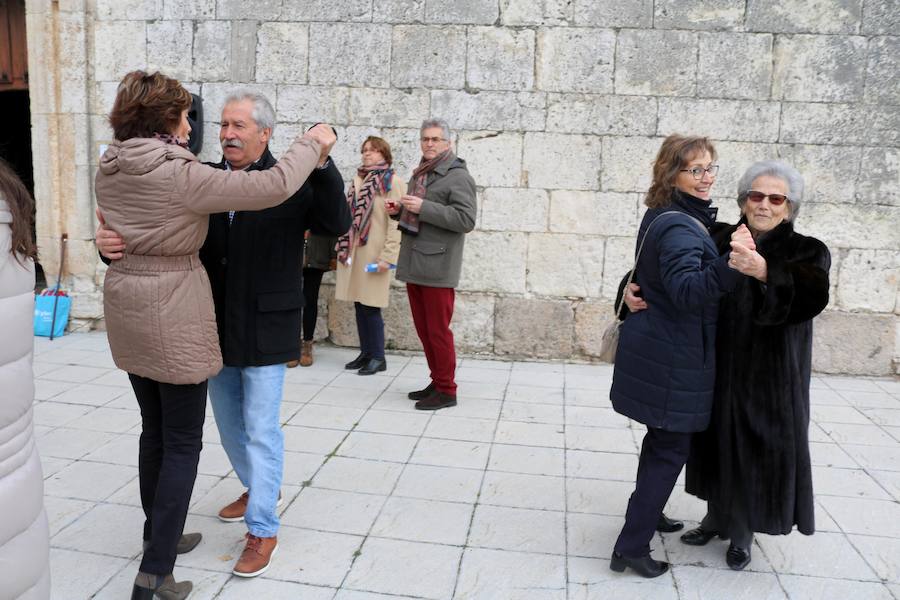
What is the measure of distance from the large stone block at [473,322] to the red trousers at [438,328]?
4.43 ft

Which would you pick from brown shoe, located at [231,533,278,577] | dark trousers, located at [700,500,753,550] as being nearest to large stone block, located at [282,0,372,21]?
brown shoe, located at [231,533,278,577]

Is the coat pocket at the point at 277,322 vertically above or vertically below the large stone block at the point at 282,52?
below

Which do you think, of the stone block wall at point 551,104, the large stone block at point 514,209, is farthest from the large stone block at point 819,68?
the large stone block at point 514,209

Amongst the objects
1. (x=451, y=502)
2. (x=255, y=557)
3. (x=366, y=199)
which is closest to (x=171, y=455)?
(x=255, y=557)

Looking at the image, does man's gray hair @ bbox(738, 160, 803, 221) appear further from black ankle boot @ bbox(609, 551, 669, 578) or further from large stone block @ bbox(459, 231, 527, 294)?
large stone block @ bbox(459, 231, 527, 294)

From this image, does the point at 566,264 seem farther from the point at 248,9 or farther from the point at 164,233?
the point at 164,233

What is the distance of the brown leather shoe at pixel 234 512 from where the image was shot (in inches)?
125

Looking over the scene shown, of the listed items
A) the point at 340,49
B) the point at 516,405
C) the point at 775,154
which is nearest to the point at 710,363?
the point at 516,405

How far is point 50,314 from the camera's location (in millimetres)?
6359

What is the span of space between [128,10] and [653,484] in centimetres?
592

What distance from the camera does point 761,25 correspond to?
18.7 feet

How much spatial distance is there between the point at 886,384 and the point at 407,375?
3744 millimetres

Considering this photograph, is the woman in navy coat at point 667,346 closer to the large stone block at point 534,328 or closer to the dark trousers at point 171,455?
the dark trousers at point 171,455

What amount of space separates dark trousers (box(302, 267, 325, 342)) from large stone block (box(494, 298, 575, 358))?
4.92ft
